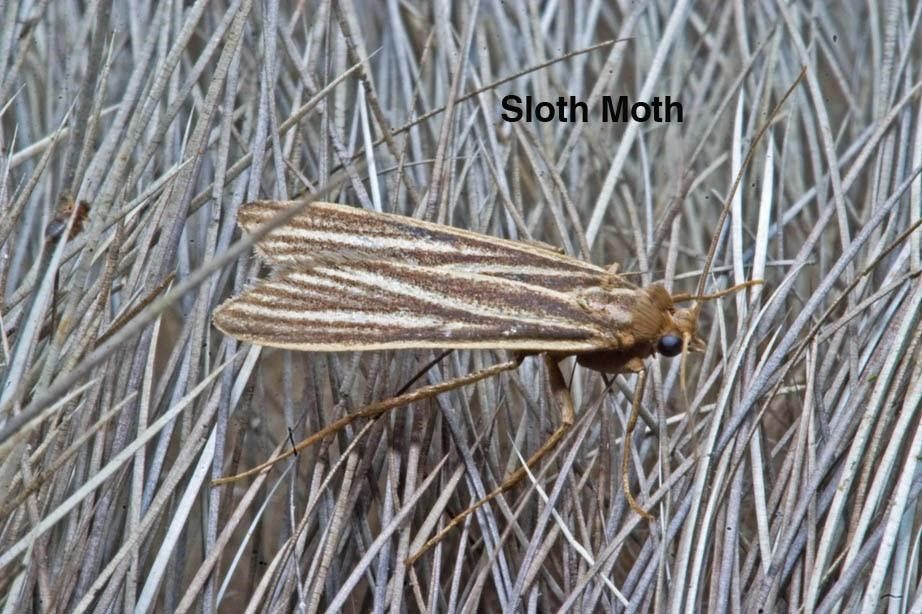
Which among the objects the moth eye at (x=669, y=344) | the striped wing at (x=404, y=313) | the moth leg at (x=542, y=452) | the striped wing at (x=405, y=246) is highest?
the striped wing at (x=405, y=246)

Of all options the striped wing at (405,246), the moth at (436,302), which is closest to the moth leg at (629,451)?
the moth at (436,302)

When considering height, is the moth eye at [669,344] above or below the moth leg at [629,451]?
above

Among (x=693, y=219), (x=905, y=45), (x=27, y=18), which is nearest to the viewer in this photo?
(x=27, y=18)

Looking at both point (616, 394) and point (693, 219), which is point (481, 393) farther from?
point (693, 219)

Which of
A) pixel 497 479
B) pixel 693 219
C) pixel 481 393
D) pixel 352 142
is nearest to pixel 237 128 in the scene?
pixel 352 142

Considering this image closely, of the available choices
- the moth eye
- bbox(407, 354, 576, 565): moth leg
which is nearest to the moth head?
the moth eye

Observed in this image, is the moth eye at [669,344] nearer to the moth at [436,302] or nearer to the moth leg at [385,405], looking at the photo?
the moth at [436,302]
